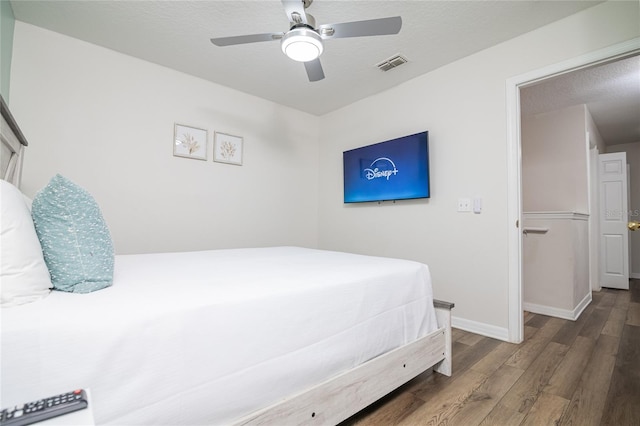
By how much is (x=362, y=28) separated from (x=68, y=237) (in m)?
1.78

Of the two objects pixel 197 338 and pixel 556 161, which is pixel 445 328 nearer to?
pixel 197 338

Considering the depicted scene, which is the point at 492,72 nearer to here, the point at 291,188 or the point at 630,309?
the point at 291,188

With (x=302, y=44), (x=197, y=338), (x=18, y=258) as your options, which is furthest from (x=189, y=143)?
(x=197, y=338)

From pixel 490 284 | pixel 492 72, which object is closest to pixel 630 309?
pixel 490 284

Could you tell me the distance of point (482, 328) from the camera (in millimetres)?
2510

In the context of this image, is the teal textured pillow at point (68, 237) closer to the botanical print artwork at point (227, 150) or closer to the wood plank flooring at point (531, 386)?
the wood plank flooring at point (531, 386)

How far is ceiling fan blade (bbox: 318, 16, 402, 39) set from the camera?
1.66 metres

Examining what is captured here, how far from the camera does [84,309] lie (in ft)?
2.69

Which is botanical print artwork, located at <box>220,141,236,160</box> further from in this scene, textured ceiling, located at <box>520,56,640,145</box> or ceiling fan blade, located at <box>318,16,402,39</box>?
textured ceiling, located at <box>520,56,640,145</box>

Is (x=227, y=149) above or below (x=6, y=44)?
below

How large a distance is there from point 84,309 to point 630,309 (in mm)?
4689

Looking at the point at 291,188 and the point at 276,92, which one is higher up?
the point at 276,92

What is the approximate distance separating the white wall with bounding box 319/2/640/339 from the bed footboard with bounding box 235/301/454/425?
103 cm

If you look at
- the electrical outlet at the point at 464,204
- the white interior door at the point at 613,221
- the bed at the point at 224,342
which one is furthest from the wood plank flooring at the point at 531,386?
the white interior door at the point at 613,221
